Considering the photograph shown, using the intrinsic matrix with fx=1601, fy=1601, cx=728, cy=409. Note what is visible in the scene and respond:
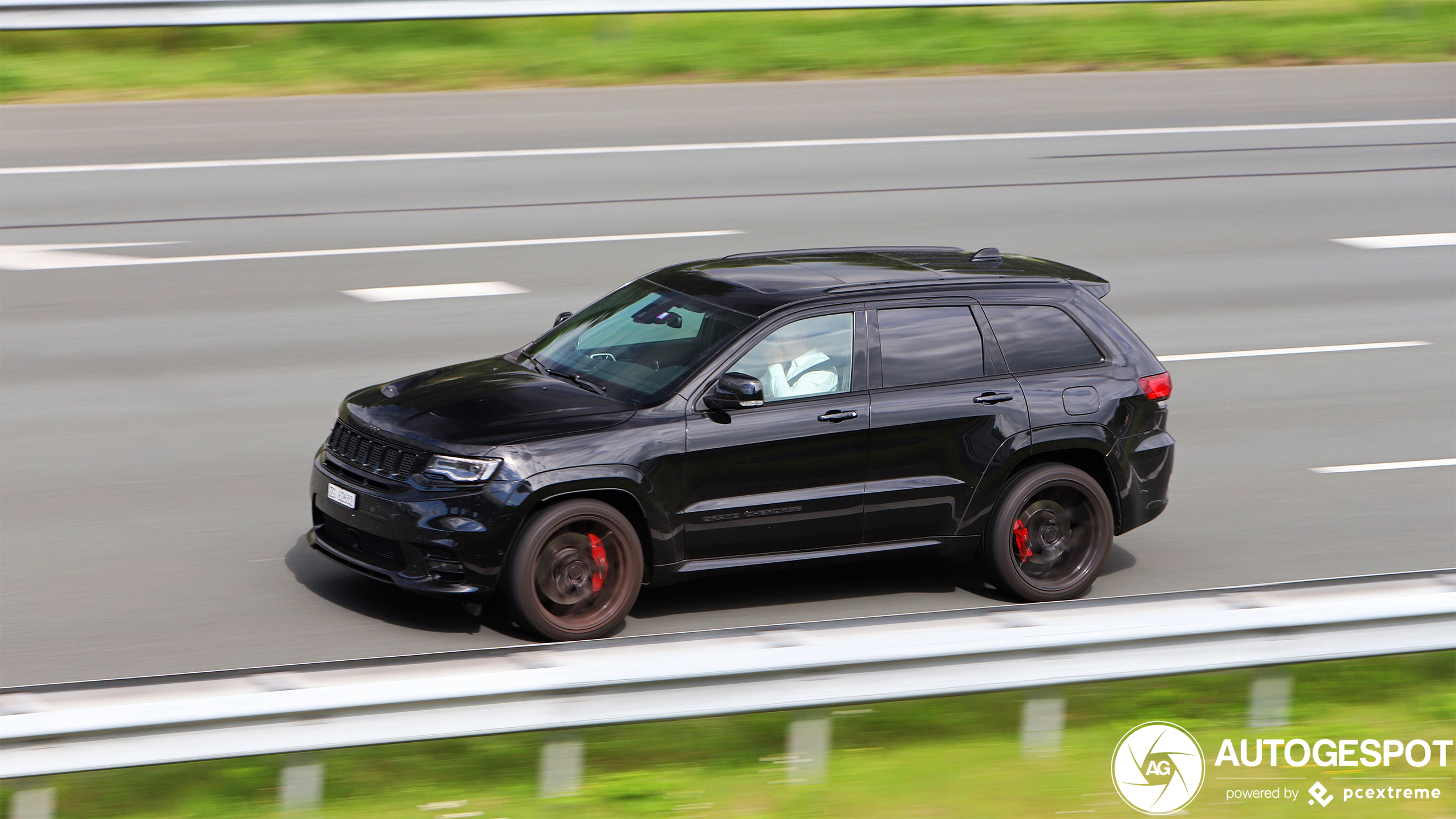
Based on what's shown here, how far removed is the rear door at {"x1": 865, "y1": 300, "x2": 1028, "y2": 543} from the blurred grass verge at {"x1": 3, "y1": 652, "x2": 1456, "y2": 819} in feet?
6.15

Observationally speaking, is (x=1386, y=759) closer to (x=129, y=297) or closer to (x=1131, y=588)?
(x=1131, y=588)

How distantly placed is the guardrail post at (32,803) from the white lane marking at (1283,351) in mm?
9648

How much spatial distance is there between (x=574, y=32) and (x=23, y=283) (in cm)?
896

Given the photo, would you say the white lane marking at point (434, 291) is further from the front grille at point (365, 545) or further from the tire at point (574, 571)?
the tire at point (574, 571)

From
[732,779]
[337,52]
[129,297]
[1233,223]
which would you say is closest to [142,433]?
[129,297]

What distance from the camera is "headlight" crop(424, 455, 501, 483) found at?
690 cm

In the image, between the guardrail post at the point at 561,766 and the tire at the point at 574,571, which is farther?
the tire at the point at 574,571

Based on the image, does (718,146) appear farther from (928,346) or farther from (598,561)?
(598,561)

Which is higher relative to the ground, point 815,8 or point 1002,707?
point 815,8

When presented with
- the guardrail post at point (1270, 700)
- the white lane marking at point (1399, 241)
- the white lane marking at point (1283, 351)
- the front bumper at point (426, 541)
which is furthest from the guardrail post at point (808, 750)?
the white lane marking at point (1399, 241)

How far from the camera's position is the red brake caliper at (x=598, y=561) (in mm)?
7172

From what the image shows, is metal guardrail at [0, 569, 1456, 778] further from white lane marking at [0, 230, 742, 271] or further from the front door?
white lane marking at [0, 230, 742, 271]

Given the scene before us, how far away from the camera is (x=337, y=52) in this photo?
18859 mm

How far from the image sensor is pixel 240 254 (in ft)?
45.6
